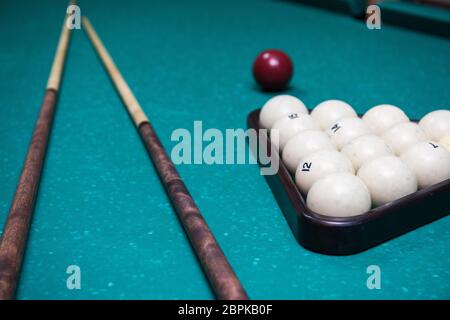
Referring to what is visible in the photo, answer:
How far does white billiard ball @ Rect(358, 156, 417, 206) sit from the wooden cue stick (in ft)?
3.03

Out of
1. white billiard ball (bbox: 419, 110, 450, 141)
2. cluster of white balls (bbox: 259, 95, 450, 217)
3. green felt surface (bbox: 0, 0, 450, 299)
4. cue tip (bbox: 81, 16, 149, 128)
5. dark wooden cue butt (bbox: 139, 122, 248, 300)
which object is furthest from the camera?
cue tip (bbox: 81, 16, 149, 128)

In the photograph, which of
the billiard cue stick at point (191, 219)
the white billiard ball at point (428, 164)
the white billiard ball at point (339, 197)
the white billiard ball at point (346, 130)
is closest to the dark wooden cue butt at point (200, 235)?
the billiard cue stick at point (191, 219)

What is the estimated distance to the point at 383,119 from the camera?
1908mm

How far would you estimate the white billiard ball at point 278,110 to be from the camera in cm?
205

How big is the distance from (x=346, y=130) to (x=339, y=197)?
0.41m

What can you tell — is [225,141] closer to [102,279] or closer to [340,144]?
[340,144]

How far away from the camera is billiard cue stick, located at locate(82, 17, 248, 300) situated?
4.05 feet

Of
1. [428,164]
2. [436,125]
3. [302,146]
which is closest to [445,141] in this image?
[436,125]

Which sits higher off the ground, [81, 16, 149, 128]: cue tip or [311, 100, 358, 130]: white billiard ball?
[81, 16, 149, 128]: cue tip

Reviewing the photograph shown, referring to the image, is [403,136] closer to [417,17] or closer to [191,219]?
[191,219]

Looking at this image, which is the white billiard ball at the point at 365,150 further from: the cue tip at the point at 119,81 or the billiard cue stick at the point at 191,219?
the cue tip at the point at 119,81

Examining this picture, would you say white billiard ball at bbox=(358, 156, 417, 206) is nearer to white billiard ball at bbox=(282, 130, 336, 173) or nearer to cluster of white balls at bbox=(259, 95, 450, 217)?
cluster of white balls at bbox=(259, 95, 450, 217)

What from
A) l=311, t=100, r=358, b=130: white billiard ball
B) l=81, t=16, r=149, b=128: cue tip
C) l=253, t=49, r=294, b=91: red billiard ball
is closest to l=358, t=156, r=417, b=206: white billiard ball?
l=311, t=100, r=358, b=130: white billiard ball
